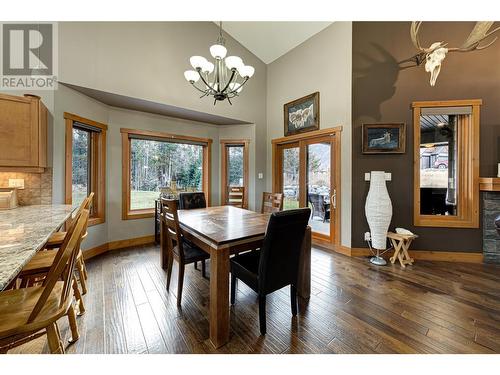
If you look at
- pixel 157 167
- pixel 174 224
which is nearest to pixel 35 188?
pixel 157 167

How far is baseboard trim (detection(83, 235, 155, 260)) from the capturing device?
3.20 metres

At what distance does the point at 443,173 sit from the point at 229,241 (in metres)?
3.63

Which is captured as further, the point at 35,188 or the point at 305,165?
the point at 305,165

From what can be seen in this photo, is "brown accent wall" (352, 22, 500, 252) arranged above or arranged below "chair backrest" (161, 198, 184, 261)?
above

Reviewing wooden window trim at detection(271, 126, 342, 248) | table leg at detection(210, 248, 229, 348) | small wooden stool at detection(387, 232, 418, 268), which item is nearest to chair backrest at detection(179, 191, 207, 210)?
wooden window trim at detection(271, 126, 342, 248)

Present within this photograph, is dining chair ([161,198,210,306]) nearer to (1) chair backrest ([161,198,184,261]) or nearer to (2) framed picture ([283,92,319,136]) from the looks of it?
(1) chair backrest ([161,198,184,261])

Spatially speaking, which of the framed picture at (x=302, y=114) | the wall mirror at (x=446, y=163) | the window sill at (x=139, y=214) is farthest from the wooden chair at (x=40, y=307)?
the wall mirror at (x=446, y=163)

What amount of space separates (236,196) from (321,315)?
3140 millimetres

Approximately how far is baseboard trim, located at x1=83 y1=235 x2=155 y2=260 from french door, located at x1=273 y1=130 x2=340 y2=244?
2.78 meters

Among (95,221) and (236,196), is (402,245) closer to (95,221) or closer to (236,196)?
(236,196)

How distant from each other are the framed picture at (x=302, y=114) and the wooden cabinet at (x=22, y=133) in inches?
150

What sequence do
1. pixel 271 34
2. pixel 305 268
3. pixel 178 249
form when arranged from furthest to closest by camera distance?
pixel 271 34 < pixel 305 268 < pixel 178 249

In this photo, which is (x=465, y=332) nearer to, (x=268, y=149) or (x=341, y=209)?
(x=341, y=209)

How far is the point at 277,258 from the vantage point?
1.60 metres
